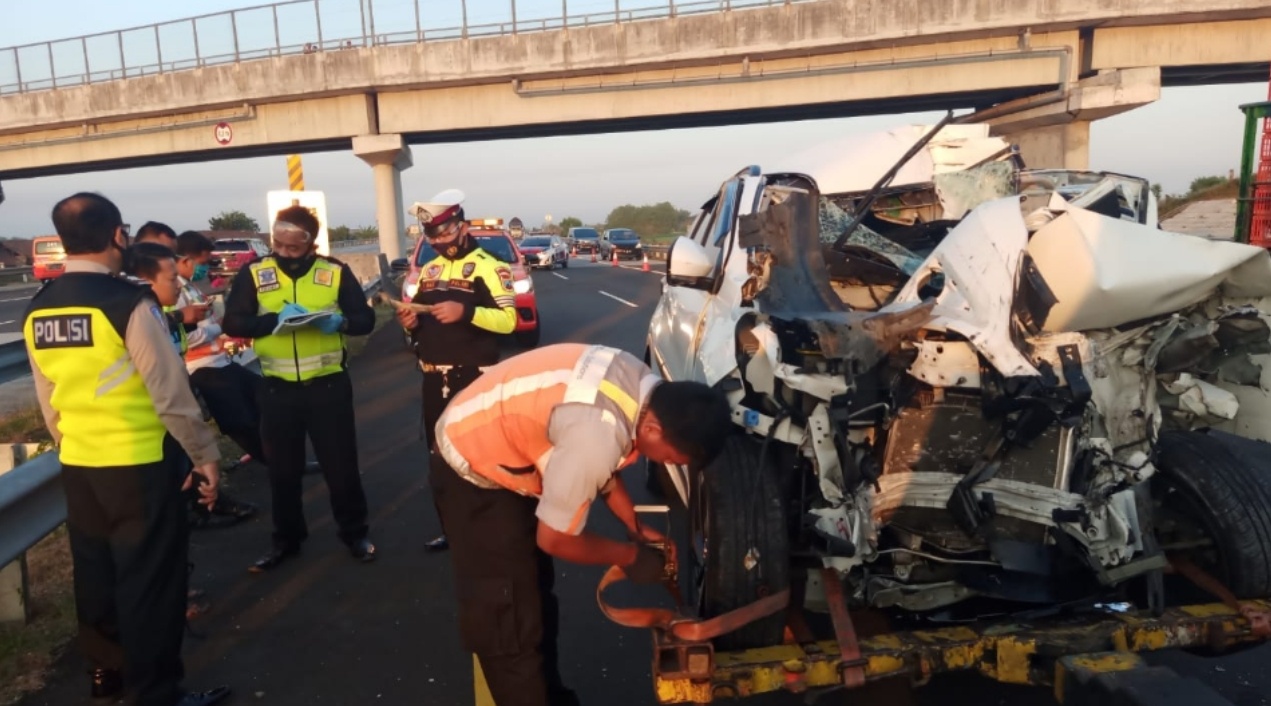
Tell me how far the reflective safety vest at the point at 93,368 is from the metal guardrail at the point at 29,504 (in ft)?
1.94

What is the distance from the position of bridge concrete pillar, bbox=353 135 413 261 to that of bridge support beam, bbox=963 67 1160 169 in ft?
52.2

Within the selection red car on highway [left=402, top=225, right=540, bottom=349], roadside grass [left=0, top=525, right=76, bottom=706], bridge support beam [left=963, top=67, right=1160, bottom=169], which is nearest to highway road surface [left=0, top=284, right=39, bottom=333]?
red car on highway [left=402, top=225, right=540, bottom=349]

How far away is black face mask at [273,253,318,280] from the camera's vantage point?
16.7 feet

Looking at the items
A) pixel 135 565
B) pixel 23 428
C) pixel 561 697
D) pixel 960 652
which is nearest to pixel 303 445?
pixel 135 565

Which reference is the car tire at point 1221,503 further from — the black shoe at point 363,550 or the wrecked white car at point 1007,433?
the black shoe at point 363,550

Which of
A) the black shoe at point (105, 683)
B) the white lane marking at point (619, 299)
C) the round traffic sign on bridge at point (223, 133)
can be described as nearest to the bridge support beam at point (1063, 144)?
the white lane marking at point (619, 299)

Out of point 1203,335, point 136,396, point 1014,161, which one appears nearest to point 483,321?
point 136,396

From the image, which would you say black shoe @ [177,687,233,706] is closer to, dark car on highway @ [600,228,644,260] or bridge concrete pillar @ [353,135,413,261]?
bridge concrete pillar @ [353,135,413,261]

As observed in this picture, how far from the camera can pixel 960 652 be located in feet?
9.65

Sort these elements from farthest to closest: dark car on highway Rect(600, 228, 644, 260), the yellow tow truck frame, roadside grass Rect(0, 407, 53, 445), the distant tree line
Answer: the distant tree line, dark car on highway Rect(600, 228, 644, 260), roadside grass Rect(0, 407, 53, 445), the yellow tow truck frame

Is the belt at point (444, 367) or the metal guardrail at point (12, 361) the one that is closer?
the belt at point (444, 367)

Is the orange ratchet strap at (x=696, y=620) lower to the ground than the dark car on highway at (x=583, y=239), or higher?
higher

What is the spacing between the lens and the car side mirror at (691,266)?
4.56 m

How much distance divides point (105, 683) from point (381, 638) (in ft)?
3.57
